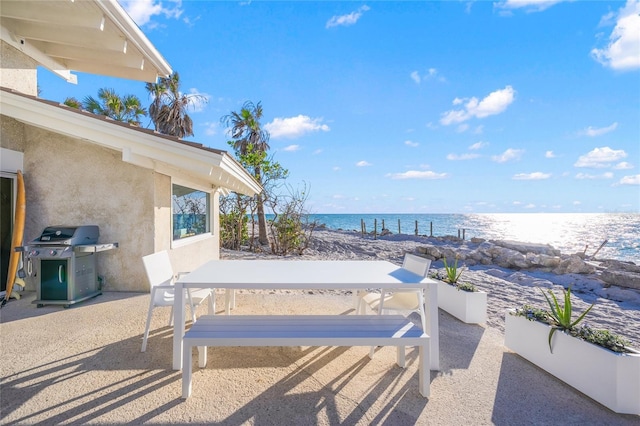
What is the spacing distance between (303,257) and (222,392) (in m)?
7.99

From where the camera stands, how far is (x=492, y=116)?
614 inches

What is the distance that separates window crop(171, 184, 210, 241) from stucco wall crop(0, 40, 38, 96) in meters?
3.22

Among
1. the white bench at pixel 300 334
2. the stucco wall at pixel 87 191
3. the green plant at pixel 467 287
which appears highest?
the stucco wall at pixel 87 191

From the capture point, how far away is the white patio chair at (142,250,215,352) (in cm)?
292

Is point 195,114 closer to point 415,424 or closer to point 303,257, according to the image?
point 303,257

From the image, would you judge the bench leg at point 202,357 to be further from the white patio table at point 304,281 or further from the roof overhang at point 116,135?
the roof overhang at point 116,135

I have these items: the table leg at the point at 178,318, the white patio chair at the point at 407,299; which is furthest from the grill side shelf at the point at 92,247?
the white patio chair at the point at 407,299

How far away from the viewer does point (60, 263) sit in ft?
14.0

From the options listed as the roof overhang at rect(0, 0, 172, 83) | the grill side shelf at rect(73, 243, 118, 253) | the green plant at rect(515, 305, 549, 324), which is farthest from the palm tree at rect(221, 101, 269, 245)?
the green plant at rect(515, 305, 549, 324)

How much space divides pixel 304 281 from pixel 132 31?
484 centimetres

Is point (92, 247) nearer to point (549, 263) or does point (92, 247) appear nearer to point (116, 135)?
point (116, 135)

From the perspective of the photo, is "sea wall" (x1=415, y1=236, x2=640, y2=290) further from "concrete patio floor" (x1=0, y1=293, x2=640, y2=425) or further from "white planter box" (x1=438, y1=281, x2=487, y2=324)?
"concrete patio floor" (x1=0, y1=293, x2=640, y2=425)

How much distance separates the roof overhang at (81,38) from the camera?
13.9 ft

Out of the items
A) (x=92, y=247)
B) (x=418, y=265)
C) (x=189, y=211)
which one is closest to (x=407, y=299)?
(x=418, y=265)
